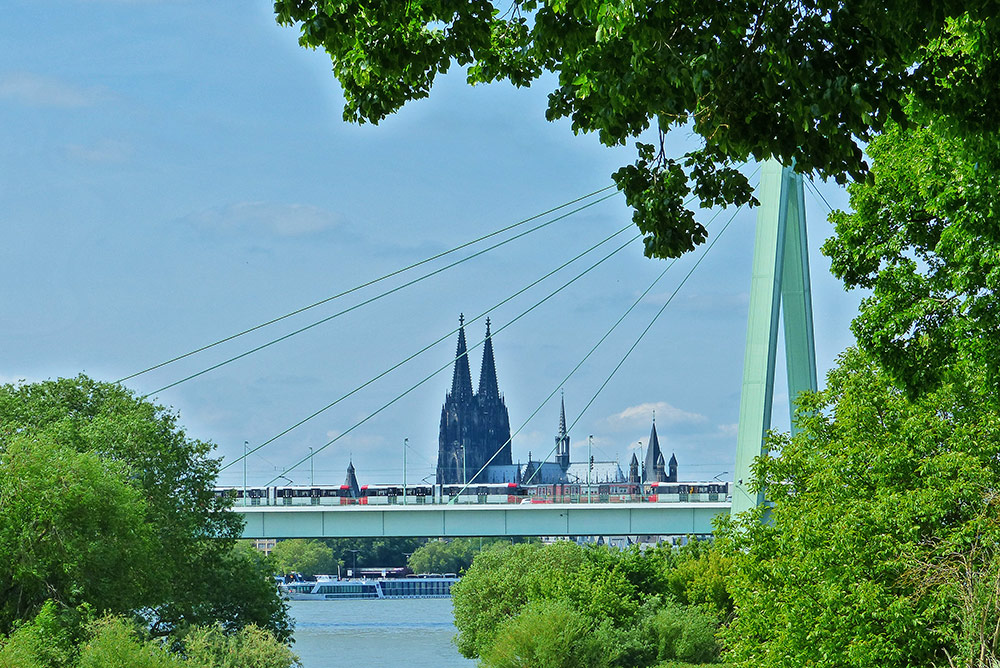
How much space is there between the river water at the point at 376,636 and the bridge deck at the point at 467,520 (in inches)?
217

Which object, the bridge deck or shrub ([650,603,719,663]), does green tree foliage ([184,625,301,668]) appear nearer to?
shrub ([650,603,719,663])

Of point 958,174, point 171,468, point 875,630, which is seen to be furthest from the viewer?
point 171,468

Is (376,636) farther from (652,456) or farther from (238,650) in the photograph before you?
(652,456)

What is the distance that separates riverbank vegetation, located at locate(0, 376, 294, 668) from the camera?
94.6ft

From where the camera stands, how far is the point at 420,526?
58.1m

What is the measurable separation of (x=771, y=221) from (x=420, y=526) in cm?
3088

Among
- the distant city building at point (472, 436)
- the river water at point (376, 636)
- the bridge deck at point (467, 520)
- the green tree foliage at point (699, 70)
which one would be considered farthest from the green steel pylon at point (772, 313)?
the distant city building at point (472, 436)

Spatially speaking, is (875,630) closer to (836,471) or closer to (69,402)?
(836,471)

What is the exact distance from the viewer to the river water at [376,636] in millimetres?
57188

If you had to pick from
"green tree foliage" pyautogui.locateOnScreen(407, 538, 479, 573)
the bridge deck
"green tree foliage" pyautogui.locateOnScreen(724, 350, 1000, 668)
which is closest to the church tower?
"green tree foliage" pyautogui.locateOnScreen(407, 538, 479, 573)

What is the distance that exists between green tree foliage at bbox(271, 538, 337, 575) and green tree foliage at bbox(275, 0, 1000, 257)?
12524cm

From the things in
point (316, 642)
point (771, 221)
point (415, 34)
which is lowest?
point (316, 642)

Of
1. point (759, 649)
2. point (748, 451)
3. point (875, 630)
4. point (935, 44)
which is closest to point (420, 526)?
point (748, 451)

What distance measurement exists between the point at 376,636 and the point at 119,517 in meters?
41.5
